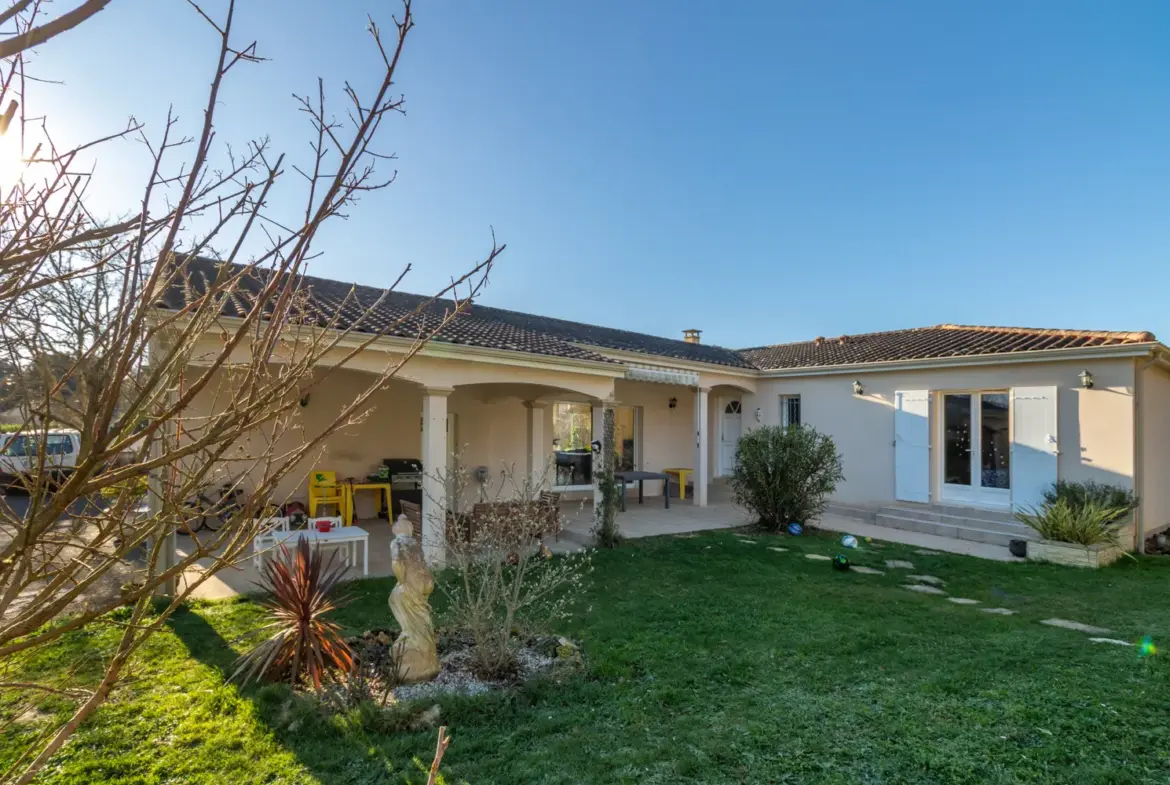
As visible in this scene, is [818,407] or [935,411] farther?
[818,407]

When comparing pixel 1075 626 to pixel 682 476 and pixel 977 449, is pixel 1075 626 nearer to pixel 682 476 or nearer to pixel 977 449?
pixel 977 449

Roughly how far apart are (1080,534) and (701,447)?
7.76 m

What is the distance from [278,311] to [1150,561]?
1487 cm

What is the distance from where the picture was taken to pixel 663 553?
10.2 m

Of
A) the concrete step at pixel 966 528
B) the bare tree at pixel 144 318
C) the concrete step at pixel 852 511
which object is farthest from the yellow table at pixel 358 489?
the concrete step at pixel 966 528

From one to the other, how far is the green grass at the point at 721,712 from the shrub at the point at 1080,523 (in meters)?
3.39

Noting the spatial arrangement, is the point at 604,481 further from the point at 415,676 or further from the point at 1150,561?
the point at 1150,561

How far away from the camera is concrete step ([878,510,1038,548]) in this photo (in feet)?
38.3

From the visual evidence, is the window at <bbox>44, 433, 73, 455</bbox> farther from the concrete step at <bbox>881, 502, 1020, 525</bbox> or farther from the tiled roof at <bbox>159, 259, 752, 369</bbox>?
the concrete step at <bbox>881, 502, 1020, 525</bbox>

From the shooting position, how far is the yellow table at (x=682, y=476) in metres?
17.5

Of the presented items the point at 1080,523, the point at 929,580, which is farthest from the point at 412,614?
the point at 1080,523

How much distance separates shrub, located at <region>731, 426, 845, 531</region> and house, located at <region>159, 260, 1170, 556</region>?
8.75ft

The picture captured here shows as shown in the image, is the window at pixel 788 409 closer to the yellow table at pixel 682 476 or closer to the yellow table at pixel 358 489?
the yellow table at pixel 682 476

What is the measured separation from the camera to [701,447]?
50.6 ft
